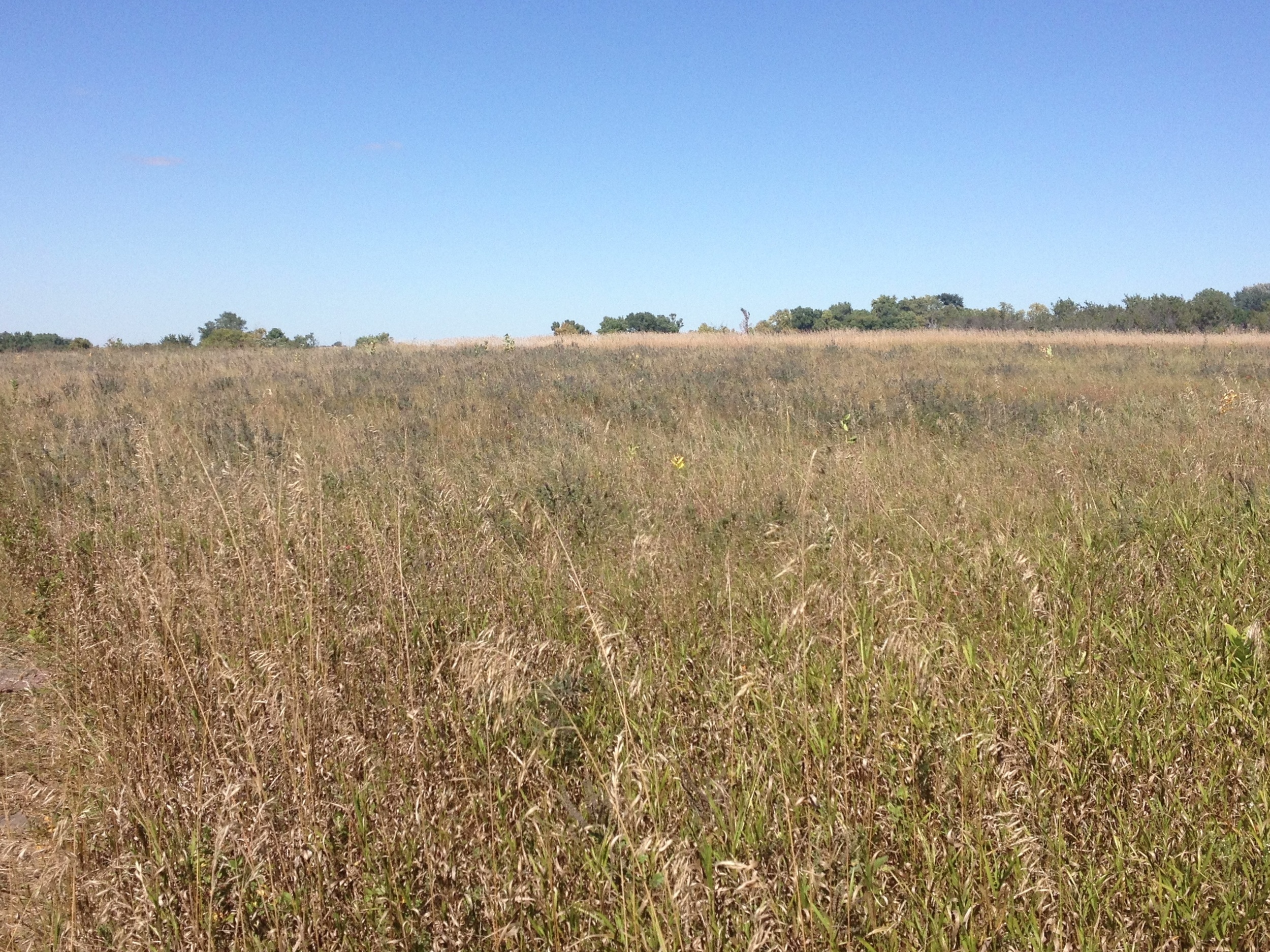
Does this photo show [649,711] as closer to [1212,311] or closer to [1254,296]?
[1212,311]

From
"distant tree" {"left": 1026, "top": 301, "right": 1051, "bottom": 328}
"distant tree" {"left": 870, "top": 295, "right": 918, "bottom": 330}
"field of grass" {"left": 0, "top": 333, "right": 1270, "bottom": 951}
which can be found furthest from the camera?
"distant tree" {"left": 870, "top": 295, "right": 918, "bottom": 330}

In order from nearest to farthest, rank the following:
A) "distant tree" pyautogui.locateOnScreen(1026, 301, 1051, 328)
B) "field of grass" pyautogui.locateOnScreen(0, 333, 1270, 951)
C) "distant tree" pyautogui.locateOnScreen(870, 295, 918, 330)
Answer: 1. "field of grass" pyautogui.locateOnScreen(0, 333, 1270, 951)
2. "distant tree" pyautogui.locateOnScreen(1026, 301, 1051, 328)
3. "distant tree" pyautogui.locateOnScreen(870, 295, 918, 330)

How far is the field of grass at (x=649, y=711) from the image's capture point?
5.75 feet

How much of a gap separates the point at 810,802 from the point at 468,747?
1.01m

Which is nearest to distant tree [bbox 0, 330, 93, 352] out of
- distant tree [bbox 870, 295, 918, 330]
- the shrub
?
distant tree [bbox 870, 295, 918, 330]

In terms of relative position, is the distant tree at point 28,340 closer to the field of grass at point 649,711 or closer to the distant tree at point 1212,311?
the field of grass at point 649,711

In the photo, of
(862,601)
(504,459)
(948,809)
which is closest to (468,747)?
(948,809)

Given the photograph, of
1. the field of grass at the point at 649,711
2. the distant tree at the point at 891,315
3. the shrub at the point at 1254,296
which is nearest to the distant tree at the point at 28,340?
the field of grass at the point at 649,711

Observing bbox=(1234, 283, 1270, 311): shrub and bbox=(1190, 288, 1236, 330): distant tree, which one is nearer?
bbox=(1190, 288, 1236, 330): distant tree

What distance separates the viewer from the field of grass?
1753 millimetres

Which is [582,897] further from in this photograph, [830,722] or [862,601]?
[862,601]

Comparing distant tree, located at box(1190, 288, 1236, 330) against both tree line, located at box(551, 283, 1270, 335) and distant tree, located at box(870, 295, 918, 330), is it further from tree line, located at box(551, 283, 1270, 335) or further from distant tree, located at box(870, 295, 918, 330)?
distant tree, located at box(870, 295, 918, 330)

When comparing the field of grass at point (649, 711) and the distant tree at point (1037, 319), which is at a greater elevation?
the distant tree at point (1037, 319)

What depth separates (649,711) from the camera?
2.42m
